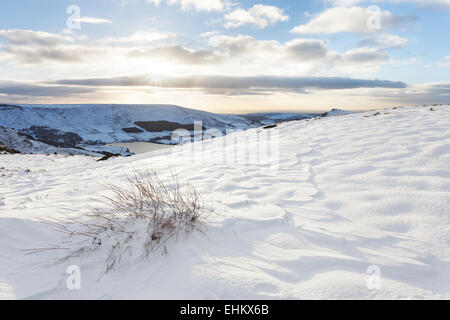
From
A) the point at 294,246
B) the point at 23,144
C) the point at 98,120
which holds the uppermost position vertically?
the point at 98,120

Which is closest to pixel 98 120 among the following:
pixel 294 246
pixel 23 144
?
pixel 23 144

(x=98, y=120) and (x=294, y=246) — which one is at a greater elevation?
(x=98, y=120)

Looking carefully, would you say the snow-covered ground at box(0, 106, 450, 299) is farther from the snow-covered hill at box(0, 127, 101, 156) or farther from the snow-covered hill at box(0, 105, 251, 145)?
the snow-covered hill at box(0, 105, 251, 145)

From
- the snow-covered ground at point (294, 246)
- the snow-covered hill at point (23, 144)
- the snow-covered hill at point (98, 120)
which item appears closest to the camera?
the snow-covered ground at point (294, 246)

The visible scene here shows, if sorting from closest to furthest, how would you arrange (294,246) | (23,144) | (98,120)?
(294,246), (23,144), (98,120)

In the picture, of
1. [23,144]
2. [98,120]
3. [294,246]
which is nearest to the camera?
[294,246]

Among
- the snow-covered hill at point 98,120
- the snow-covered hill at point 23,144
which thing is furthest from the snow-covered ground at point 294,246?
the snow-covered hill at point 98,120

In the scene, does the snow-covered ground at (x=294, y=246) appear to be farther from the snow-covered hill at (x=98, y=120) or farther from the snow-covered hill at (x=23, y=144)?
the snow-covered hill at (x=98, y=120)

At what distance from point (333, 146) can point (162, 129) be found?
A: 145m

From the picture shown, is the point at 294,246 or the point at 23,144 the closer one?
the point at 294,246

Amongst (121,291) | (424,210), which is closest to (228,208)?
(121,291)

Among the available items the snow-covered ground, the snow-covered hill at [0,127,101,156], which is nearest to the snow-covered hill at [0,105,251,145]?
the snow-covered hill at [0,127,101,156]

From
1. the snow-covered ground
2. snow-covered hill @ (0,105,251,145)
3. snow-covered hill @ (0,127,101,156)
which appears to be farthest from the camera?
snow-covered hill @ (0,105,251,145)

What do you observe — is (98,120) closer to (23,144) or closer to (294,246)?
(23,144)
